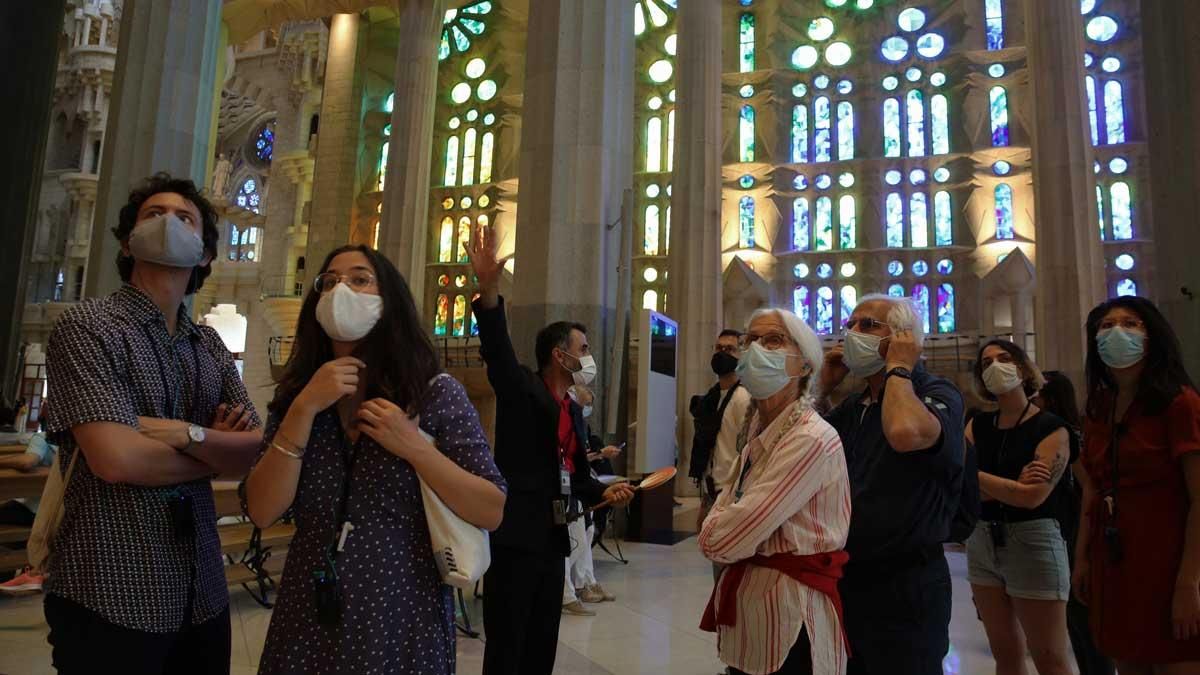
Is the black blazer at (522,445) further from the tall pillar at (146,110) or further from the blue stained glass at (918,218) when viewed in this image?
the blue stained glass at (918,218)

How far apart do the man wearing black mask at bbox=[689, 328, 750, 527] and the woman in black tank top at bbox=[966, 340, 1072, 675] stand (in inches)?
52.8

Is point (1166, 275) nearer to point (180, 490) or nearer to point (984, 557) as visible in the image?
point (984, 557)

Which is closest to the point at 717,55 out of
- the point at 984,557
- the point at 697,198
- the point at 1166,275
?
the point at 697,198

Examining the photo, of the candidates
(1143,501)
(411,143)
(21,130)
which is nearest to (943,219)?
(411,143)

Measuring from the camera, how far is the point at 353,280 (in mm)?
1861

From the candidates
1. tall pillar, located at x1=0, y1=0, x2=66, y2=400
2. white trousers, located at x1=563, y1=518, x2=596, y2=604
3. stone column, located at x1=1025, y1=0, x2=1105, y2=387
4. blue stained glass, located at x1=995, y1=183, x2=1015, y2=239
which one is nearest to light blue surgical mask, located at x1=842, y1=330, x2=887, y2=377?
white trousers, located at x1=563, y1=518, x2=596, y2=604

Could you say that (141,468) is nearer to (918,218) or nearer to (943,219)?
(918,218)

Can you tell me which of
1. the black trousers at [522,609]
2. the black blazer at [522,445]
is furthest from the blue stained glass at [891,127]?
the black trousers at [522,609]

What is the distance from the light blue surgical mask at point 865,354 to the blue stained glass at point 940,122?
87.9 ft

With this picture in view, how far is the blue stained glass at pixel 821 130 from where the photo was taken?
27.5 metres

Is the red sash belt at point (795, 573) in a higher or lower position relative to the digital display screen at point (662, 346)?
lower

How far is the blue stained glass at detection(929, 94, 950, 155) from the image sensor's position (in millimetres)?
26422

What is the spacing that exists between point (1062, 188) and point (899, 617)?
1596cm

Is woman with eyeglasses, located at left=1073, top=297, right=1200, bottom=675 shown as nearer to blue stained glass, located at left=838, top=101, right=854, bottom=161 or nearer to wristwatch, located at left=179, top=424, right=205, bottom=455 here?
wristwatch, located at left=179, top=424, right=205, bottom=455
